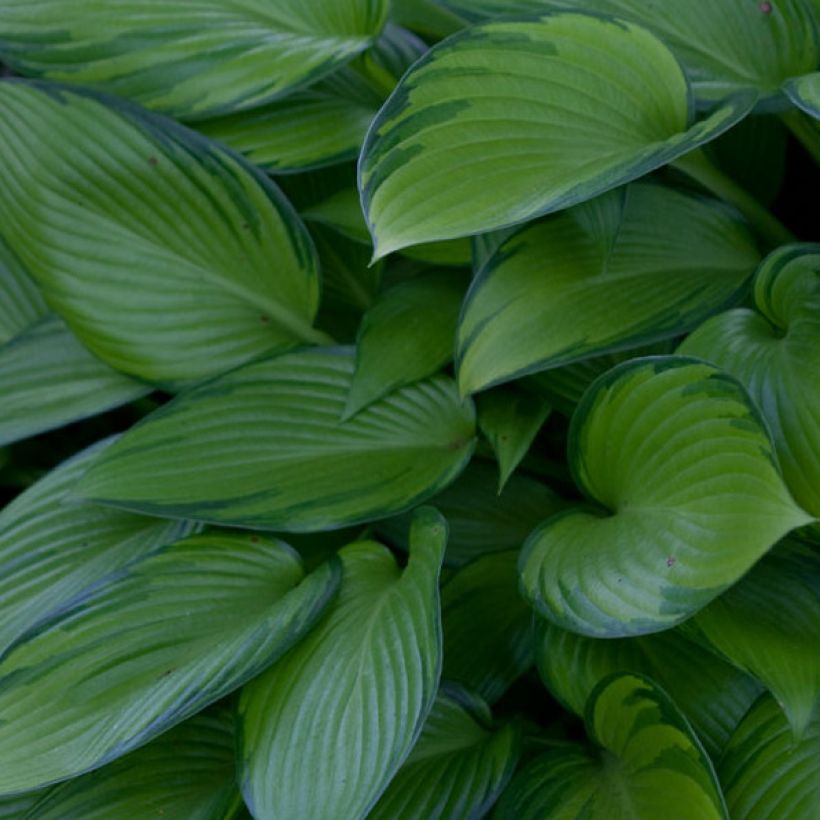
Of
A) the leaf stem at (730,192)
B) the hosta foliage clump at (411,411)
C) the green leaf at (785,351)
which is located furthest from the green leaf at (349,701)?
the leaf stem at (730,192)

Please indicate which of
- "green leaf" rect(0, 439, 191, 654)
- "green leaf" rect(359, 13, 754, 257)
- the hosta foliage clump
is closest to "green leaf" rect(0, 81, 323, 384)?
the hosta foliage clump

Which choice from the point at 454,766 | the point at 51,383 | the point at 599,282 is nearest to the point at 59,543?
the point at 51,383

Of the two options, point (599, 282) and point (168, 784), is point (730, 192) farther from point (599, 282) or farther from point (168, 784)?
point (168, 784)

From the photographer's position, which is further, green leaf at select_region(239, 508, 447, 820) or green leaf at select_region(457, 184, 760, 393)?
green leaf at select_region(457, 184, 760, 393)

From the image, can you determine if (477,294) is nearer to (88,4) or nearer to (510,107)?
(510,107)

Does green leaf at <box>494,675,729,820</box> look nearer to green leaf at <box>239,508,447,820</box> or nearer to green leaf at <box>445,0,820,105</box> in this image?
green leaf at <box>239,508,447,820</box>

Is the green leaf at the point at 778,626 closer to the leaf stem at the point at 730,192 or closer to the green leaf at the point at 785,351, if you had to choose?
the green leaf at the point at 785,351

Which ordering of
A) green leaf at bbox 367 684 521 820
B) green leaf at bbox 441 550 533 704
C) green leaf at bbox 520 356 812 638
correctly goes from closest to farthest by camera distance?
green leaf at bbox 520 356 812 638, green leaf at bbox 367 684 521 820, green leaf at bbox 441 550 533 704
